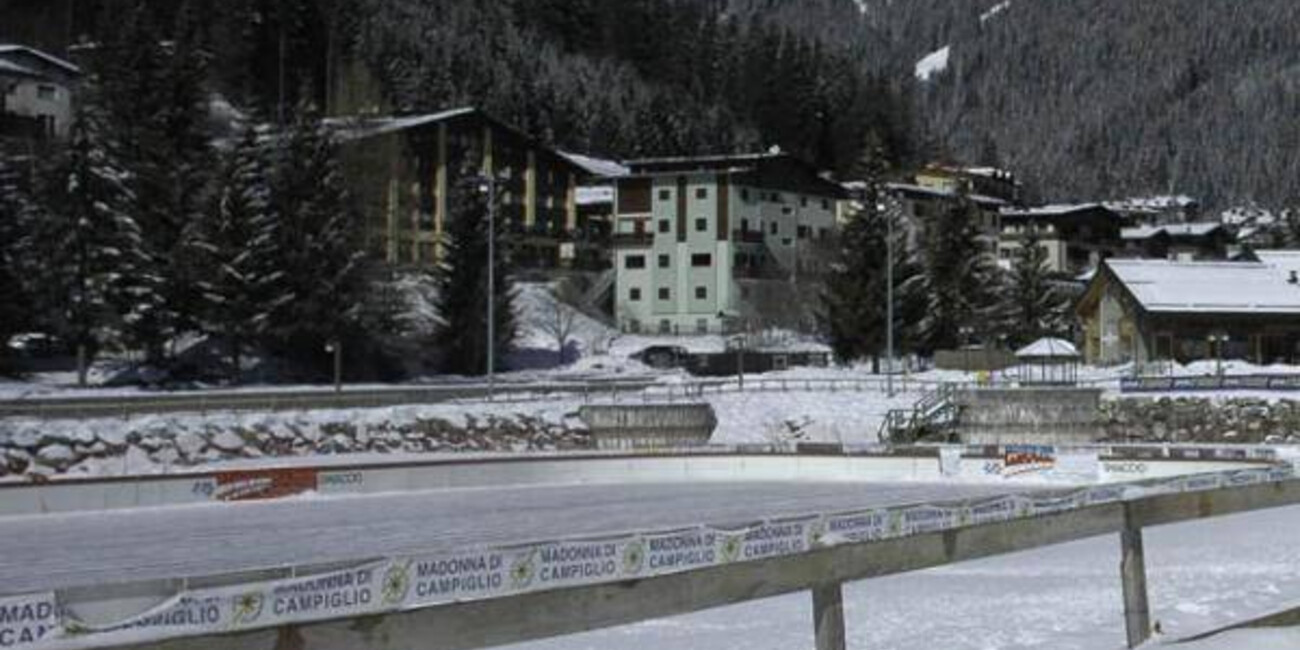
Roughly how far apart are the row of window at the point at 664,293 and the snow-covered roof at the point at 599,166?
Result: 1080 centimetres

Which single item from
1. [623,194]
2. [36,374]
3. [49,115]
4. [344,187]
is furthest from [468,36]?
[36,374]

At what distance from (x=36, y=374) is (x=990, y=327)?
5203 cm

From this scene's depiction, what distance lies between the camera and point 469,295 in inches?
2756

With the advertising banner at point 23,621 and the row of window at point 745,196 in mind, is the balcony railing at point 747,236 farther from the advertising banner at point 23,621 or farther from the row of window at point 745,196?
the advertising banner at point 23,621

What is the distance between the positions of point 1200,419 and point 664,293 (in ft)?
171

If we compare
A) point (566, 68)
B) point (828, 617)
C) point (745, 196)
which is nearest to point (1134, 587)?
point (828, 617)

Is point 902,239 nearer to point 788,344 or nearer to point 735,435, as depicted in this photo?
point 788,344

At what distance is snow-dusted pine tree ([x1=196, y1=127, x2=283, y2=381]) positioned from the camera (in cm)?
6056

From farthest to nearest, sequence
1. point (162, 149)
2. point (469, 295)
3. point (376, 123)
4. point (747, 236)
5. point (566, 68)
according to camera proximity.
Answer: point (566, 68) → point (747, 236) → point (376, 123) → point (469, 295) → point (162, 149)

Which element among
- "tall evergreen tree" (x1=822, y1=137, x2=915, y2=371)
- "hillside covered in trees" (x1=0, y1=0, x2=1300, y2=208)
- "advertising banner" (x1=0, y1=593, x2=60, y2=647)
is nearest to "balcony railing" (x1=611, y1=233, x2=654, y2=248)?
"hillside covered in trees" (x1=0, y1=0, x2=1300, y2=208)

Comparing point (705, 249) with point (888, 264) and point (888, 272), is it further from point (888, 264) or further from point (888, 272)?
point (888, 264)

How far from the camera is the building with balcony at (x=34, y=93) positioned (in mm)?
86562

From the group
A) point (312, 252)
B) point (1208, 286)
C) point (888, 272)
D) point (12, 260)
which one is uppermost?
point (312, 252)

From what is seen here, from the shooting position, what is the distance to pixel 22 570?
60.9 feet
